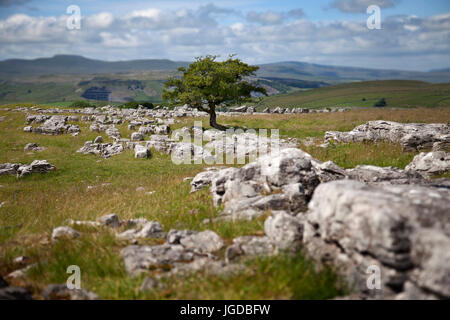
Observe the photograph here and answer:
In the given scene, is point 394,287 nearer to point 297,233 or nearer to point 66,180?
point 297,233

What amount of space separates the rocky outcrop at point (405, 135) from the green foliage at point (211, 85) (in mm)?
18265

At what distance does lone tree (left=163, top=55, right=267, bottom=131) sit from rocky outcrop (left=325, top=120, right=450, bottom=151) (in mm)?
18276

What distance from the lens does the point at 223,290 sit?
177 inches

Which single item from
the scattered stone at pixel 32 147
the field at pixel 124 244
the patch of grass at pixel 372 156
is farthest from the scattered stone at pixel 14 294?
the scattered stone at pixel 32 147

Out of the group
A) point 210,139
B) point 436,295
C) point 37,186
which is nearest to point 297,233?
point 436,295

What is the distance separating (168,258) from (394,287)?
4054mm

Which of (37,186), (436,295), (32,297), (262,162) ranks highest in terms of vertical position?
(262,162)

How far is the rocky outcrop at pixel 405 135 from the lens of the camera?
56.9 ft

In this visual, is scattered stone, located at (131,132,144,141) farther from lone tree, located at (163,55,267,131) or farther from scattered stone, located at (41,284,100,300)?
scattered stone, located at (41,284,100,300)

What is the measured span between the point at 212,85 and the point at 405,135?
87.4ft

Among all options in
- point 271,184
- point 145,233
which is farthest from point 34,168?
point 271,184

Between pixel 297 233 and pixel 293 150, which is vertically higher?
pixel 293 150

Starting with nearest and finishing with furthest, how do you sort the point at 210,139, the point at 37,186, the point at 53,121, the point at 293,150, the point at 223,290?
the point at 223,290
the point at 293,150
the point at 37,186
the point at 210,139
the point at 53,121

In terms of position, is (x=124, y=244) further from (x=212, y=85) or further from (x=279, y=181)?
(x=212, y=85)
